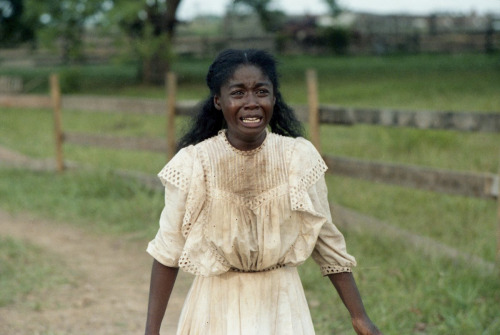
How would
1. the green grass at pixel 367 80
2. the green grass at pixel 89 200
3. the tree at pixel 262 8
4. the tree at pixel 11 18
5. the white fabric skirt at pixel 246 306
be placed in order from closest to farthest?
the white fabric skirt at pixel 246 306 → the green grass at pixel 89 200 → the green grass at pixel 367 80 → the tree at pixel 262 8 → the tree at pixel 11 18

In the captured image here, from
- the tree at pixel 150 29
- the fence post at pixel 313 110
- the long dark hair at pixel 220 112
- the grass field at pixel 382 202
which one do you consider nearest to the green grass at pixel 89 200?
the grass field at pixel 382 202

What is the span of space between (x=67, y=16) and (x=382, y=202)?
11.4m

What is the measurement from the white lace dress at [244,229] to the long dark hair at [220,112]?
12 cm

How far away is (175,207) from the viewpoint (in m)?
2.62

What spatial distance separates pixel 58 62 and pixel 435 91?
18.6m

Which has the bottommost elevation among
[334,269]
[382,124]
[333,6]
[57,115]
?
[57,115]

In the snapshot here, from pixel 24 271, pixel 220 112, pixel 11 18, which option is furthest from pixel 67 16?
pixel 220 112

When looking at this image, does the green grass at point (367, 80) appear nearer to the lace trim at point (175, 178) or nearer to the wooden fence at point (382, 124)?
the wooden fence at point (382, 124)

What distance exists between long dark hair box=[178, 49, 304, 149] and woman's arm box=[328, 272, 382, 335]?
1.75 ft

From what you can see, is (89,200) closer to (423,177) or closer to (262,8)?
(423,177)

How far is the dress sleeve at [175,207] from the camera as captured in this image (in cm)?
261

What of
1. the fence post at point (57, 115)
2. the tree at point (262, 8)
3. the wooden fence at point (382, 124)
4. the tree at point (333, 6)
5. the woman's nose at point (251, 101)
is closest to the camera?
the woman's nose at point (251, 101)

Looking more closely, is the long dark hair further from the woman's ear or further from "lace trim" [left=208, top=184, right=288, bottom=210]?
"lace trim" [left=208, top=184, right=288, bottom=210]

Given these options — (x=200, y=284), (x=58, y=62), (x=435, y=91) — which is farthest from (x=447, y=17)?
(x=200, y=284)
